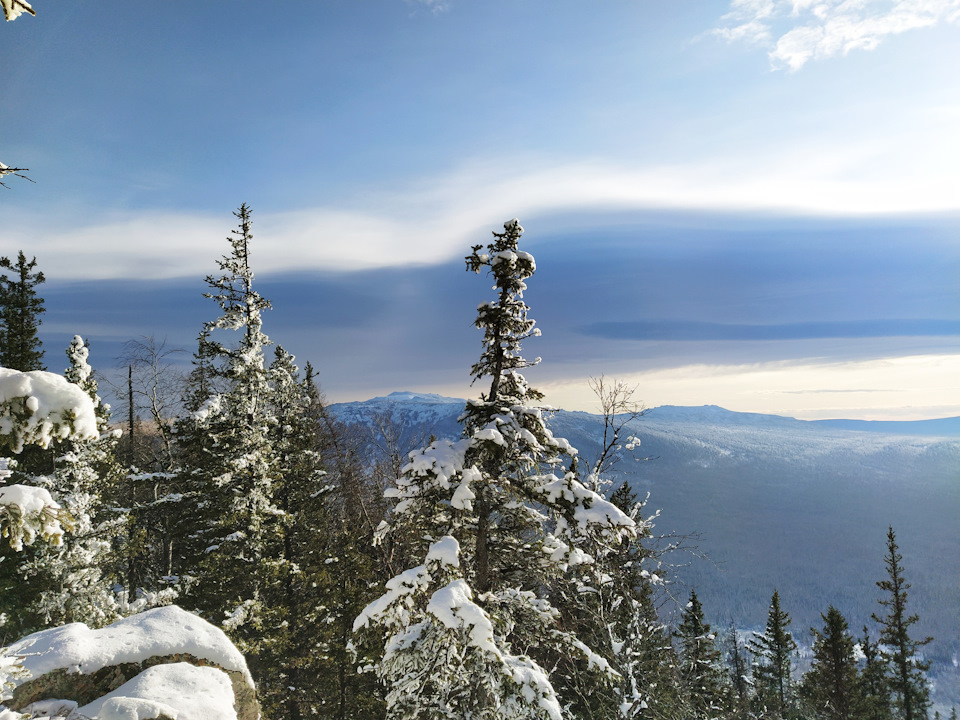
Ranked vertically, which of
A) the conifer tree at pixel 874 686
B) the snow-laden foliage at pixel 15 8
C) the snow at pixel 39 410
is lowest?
the conifer tree at pixel 874 686

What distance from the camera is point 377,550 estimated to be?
78.1ft

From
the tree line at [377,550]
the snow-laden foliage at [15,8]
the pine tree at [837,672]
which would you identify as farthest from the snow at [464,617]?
the pine tree at [837,672]

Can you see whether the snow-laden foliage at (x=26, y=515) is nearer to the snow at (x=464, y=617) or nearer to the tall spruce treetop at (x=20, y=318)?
the snow at (x=464, y=617)

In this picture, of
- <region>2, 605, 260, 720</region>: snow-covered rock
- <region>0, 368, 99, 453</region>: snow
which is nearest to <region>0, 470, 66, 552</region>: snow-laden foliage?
<region>0, 368, 99, 453</region>: snow

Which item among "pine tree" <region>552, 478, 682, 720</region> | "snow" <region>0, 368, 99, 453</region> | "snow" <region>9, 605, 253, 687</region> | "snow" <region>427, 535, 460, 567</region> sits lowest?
"pine tree" <region>552, 478, 682, 720</region>

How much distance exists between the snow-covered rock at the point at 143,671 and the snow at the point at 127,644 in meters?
0.01

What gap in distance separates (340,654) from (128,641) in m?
11.1

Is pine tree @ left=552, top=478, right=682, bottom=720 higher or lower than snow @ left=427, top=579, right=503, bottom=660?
lower

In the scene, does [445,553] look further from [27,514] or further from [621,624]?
[621,624]

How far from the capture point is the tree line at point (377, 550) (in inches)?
409

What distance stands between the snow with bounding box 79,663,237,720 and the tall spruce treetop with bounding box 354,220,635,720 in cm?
256

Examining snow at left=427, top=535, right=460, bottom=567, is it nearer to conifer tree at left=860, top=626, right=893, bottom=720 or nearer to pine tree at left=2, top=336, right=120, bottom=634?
pine tree at left=2, top=336, right=120, bottom=634

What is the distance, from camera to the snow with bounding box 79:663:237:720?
721 centimetres

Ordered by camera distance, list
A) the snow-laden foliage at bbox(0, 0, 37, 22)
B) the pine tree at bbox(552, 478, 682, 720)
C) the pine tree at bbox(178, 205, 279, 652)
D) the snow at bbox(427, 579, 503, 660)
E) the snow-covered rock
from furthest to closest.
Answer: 1. the pine tree at bbox(178, 205, 279, 652)
2. the pine tree at bbox(552, 478, 682, 720)
3. the snow at bbox(427, 579, 503, 660)
4. the snow-covered rock
5. the snow-laden foliage at bbox(0, 0, 37, 22)
